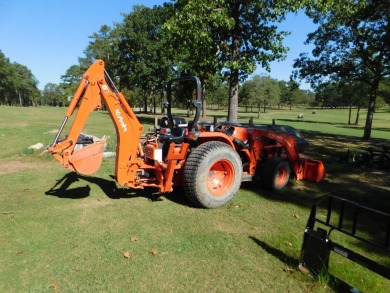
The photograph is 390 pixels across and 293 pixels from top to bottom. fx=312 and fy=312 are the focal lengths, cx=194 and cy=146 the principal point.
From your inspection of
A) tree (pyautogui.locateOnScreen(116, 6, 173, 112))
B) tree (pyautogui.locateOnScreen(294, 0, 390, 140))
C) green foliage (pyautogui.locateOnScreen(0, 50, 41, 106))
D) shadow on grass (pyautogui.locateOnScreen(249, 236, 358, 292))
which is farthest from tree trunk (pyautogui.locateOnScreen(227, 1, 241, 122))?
green foliage (pyautogui.locateOnScreen(0, 50, 41, 106))

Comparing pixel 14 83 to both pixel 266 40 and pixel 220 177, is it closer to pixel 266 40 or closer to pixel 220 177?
pixel 266 40

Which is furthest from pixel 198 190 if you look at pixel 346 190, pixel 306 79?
pixel 306 79

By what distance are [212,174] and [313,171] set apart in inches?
125

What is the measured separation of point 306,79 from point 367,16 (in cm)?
580

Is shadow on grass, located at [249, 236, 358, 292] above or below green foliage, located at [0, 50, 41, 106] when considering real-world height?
below

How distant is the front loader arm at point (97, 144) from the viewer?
16.2 feet

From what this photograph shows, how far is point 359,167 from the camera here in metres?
9.75

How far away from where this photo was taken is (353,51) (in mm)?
19938

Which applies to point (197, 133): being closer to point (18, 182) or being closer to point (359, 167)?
point (18, 182)

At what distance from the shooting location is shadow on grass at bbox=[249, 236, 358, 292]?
10.9 ft

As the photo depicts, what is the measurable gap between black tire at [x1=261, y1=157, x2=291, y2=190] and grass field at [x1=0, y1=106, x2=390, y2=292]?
0.77 ft

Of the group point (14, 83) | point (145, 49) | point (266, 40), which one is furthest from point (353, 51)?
point (14, 83)

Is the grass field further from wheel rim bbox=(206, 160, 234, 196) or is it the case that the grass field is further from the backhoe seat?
the backhoe seat

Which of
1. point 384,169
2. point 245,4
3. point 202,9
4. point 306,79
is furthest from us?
point 306,79
